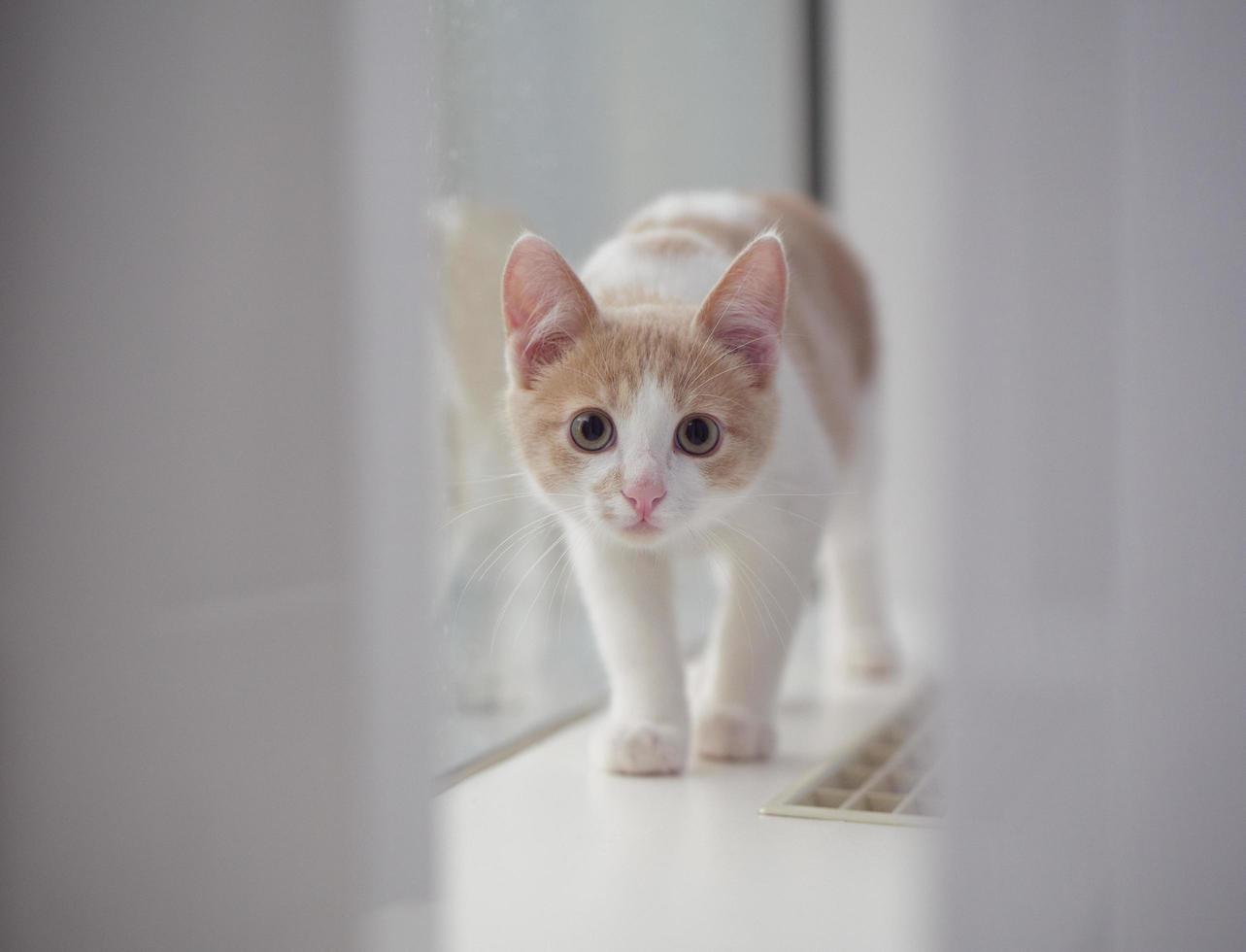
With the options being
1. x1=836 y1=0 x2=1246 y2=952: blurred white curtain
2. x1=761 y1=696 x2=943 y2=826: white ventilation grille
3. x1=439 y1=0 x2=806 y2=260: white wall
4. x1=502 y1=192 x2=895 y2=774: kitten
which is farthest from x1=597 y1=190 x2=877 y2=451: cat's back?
x1=836 y1=0 x2=1246 y2=952: blurred white curtain

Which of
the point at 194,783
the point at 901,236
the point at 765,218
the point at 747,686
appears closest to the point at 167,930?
the point at 194,783

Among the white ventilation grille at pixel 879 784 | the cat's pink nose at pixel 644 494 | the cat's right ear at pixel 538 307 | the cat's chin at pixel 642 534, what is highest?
the cat's right ear at pixel 538 307

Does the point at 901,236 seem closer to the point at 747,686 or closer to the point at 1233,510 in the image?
the point at 747,686

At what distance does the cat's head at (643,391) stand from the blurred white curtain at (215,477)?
0.95 ft

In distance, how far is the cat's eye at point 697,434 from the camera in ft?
3.92

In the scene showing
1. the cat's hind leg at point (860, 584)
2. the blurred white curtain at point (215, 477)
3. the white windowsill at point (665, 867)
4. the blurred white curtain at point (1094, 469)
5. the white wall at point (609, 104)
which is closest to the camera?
the blurred white curtain at point (1094, 469)

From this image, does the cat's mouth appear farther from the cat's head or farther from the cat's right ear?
the cat's right ear

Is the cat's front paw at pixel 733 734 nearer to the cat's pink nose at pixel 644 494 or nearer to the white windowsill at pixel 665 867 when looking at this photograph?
the white windowsill at pixel 665 867

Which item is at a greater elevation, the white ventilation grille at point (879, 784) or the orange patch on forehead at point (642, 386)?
the orange patch on forehead at point (642, 386)

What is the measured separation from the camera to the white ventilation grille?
1203 millimetres

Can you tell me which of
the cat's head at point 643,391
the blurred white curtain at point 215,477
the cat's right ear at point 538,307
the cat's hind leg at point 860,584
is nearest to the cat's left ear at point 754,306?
the cat's head at point 643,391

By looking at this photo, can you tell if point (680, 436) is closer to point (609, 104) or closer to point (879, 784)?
point (879, 784)

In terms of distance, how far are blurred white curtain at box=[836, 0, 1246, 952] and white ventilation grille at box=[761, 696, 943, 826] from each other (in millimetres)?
416

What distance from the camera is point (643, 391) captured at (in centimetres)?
118
